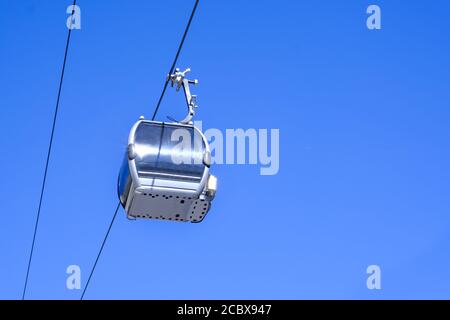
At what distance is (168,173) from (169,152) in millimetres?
Result: 285

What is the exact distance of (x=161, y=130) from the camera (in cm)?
1157

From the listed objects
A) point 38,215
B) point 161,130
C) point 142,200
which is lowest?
point 38,215

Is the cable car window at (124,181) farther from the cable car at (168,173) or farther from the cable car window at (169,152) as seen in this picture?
the cable car window at (169,152)

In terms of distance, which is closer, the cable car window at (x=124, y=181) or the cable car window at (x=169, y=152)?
the cable car window at (x=169, y=152)

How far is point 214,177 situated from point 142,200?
91 centimetres

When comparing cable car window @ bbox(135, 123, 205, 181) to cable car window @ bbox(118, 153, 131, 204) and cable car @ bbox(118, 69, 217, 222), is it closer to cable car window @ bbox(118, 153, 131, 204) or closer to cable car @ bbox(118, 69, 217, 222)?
cable car @ bbox(118, 69, 217, 222)

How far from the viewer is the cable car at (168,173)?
1127 cm

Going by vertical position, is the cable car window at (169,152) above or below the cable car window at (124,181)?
above

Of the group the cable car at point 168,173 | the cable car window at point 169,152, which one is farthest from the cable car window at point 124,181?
the cable car window at point 169,152

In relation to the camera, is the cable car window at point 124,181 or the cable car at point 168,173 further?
the cable car window at point 124,181
